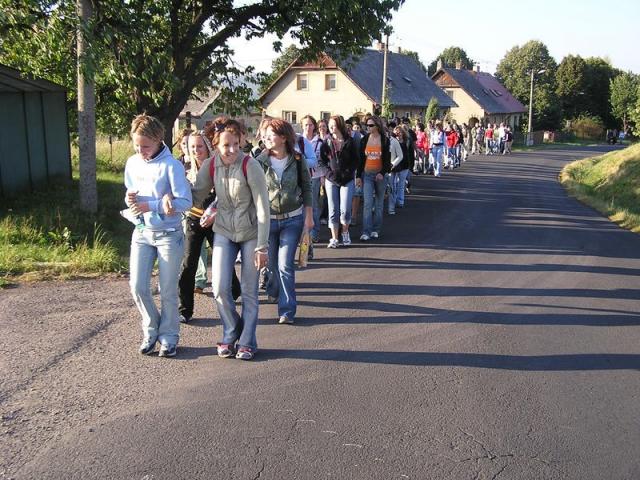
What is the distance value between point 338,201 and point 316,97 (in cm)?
4282

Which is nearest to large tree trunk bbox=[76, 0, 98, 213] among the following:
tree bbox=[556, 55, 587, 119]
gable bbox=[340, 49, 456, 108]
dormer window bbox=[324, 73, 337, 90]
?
gable bbox=[340, 49, 456, 108]

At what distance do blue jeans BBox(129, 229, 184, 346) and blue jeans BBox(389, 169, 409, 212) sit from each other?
8.87 metres

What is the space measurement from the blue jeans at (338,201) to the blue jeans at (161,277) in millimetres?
4583

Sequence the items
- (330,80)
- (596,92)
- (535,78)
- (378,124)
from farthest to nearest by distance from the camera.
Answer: (535,78)
(596,92)
(330,80)
(378,124)

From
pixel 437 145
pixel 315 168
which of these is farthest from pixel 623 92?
pixel 315 168

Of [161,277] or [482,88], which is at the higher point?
[482,88]

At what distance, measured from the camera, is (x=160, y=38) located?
1532 centimetres

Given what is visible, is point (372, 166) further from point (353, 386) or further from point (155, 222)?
point (353, 386)

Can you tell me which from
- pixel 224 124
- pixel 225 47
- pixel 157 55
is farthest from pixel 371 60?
pixel 224 124

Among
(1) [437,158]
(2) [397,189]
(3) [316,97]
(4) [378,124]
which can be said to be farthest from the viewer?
(3) [316,97]

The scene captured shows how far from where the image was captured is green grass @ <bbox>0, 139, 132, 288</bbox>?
7.86 meters

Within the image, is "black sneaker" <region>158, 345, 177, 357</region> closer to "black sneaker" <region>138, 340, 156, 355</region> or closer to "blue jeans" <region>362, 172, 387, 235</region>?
"black sneaker" <region>138, 340, 156, 355</region>

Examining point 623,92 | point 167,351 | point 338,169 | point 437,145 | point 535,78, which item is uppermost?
point 535,78

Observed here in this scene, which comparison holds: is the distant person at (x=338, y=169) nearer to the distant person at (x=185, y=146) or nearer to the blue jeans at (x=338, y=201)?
the blue jeans at (x=338, y=201)
